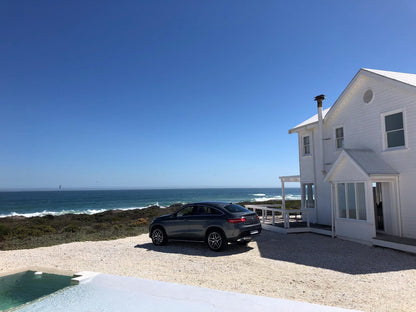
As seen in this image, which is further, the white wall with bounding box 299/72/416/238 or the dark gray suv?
the white wall with bounding box 299/72/416/238

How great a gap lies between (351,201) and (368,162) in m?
1.70

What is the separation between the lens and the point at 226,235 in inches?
381

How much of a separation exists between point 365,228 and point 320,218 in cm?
477

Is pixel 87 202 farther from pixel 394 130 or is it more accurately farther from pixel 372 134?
pixel 394 130

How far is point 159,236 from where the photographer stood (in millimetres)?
11320

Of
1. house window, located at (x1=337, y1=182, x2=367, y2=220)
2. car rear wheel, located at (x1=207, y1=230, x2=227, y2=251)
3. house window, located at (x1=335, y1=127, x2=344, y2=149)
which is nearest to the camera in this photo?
car rear wheel, located at (x1=207, y1=230, x2=227, y2=251)

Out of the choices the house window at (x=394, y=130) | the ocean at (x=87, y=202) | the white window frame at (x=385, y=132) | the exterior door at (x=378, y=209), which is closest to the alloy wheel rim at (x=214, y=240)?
the exterior door at (x=378, y=209)

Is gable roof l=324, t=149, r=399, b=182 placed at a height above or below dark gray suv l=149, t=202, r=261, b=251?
above

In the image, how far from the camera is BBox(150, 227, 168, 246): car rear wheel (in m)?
11.2

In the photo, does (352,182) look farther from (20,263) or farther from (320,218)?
(20,263)

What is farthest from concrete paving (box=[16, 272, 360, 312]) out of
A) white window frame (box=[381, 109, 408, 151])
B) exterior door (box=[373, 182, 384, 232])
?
exterior door (box=[373, 182, 384, 232])

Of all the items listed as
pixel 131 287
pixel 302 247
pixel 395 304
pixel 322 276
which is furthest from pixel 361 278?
pixel 131 287

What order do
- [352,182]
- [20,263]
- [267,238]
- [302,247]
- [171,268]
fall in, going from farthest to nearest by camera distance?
[267,238] → [352,182] → [302,247] → [20,263] → [171,268]

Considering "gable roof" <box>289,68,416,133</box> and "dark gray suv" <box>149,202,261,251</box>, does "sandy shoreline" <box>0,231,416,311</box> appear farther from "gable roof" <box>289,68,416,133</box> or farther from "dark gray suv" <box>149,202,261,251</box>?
"gable roof" <box>289,68,416,133</box>
